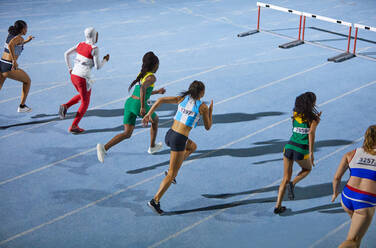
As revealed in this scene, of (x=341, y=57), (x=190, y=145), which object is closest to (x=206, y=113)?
(x=190, y=145)

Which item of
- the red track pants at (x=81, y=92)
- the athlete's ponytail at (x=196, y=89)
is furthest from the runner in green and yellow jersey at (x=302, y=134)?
the red track pants at (x=81, y=92)

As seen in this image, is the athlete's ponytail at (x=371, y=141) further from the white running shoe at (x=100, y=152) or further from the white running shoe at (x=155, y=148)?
the white running shoe at (x=100, y=152)

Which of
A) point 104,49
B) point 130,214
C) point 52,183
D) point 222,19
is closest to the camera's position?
point 130,214

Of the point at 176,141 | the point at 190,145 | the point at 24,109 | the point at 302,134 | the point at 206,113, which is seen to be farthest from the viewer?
the point at 24,109

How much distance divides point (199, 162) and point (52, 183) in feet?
8.66

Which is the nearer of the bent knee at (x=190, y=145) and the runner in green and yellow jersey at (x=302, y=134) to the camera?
the runner in green and yellow jersey at (x=302, y=134)

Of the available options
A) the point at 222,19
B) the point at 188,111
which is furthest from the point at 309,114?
the point at 222,19

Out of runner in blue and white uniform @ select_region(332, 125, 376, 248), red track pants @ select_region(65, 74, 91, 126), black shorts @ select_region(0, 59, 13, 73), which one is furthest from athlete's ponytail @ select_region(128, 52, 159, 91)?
runner in blue and white uniform @ select_region(332, 125, 376, 248)

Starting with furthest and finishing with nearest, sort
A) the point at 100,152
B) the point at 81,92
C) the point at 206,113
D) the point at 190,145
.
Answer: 1. the point at 81,92
2. the point at 100,152
3. the point at 190,145
4. the point at 206,113

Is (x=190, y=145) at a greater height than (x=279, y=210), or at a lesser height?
greater

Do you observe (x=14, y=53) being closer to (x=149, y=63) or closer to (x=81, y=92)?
(x=81, y=92)

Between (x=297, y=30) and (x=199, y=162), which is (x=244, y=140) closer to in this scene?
(x=199, y=162)

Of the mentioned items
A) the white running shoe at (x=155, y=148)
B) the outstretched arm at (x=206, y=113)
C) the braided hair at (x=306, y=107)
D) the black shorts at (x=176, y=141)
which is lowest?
the white running shoe at (x=155, y=148)

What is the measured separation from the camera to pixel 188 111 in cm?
763
